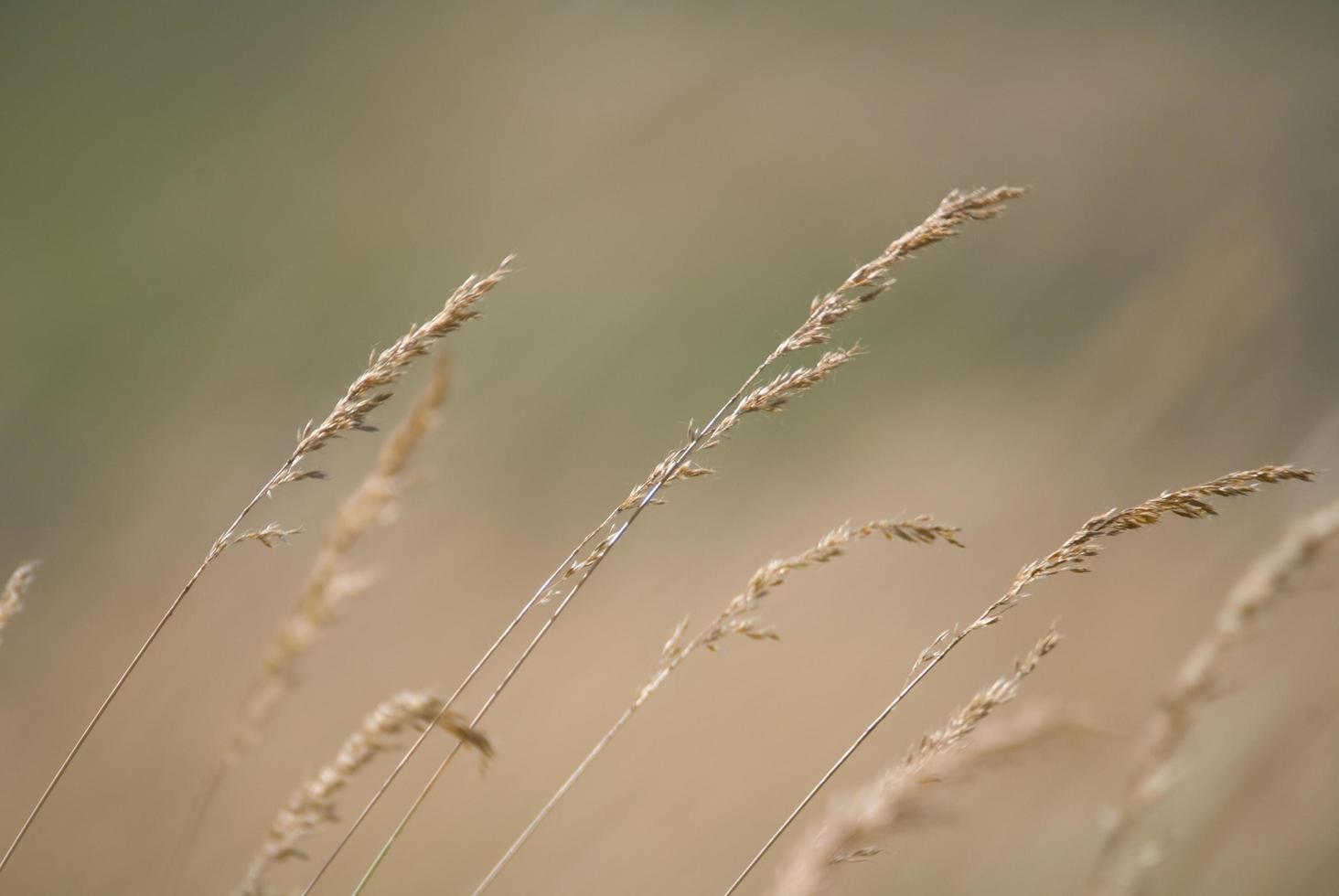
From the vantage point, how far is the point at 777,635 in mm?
1089

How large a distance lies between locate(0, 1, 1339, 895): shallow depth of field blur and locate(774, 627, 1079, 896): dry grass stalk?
70 mm

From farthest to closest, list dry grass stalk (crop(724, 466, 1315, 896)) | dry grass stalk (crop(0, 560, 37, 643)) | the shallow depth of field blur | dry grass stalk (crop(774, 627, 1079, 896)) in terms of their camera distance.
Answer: the shallow depth of field blur
dry grass stalk (crop(0, 560, 37, 643))
dry grass stalk (crop(724, 466, 1315, 896))
dry grass stalk (crop(774, 627, 1079, 896))

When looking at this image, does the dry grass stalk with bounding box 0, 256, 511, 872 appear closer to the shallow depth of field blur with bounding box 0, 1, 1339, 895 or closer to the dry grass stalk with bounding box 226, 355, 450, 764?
the dry grass stalk with bounding box 226, 355, 450, 764

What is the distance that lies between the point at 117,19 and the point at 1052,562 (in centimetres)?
1186

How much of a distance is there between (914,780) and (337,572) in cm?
82

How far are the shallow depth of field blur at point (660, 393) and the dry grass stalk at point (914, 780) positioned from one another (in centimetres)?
7

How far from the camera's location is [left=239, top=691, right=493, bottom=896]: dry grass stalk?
95cm

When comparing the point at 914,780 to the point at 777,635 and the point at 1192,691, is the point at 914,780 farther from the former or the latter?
the point at 1192,691

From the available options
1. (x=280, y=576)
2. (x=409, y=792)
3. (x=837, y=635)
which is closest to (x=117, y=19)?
(x=280, y=576)

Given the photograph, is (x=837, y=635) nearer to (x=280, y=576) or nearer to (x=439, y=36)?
(x=280, y=576)

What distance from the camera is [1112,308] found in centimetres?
841

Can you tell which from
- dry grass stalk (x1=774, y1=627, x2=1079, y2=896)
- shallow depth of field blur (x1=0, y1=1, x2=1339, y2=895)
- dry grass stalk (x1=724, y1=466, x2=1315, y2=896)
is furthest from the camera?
shallow depth of field blur (x1=0, y1=1, x2=1339, y2=895)

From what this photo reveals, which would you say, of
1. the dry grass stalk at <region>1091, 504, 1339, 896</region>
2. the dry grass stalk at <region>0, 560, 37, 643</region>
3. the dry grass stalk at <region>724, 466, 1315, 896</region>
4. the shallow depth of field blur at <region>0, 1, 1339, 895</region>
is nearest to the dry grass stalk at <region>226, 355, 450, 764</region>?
the shallow depth of field blur at <region>0, 1, 1339, 895</region>

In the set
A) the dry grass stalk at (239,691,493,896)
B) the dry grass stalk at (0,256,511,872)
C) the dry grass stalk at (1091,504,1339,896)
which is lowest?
the dry grass stalk at (239,691,493,896)
